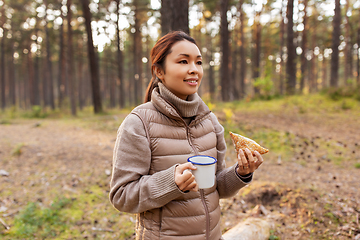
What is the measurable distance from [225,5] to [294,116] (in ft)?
23.9

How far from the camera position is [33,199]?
412cm

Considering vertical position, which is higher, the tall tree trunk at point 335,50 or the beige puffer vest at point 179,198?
the tall tree trunk at point 335,50

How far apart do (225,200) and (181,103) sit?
3219mm

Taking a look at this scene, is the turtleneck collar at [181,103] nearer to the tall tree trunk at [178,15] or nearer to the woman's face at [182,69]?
the woman's face at [182,69]

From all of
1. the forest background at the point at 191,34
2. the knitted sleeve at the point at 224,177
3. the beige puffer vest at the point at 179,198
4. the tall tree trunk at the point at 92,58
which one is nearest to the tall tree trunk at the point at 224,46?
the forest background at the point at 191,34

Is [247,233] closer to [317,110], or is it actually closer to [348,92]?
[317,110]

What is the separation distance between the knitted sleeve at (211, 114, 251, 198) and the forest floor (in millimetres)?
2111

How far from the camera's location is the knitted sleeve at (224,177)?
5.54ft

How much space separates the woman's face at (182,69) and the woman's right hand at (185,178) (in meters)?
0.56

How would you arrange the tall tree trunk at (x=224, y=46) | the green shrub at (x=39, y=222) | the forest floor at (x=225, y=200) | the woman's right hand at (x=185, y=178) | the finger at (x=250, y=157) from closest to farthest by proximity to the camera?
the woman's right hand at (x=185, y=178) < the finger at (x=250, y=157) < the green shrub at (x=39, y=222) < the forest floor at (x=225, y=200) < the tall tree trunk at (x=224, y=46)

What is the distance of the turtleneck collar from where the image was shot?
5.22ft

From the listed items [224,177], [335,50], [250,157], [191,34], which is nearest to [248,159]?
[250,157]

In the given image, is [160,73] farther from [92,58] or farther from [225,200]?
[92,58]

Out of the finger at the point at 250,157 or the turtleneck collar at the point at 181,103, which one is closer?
the finger at the point at 250,157
